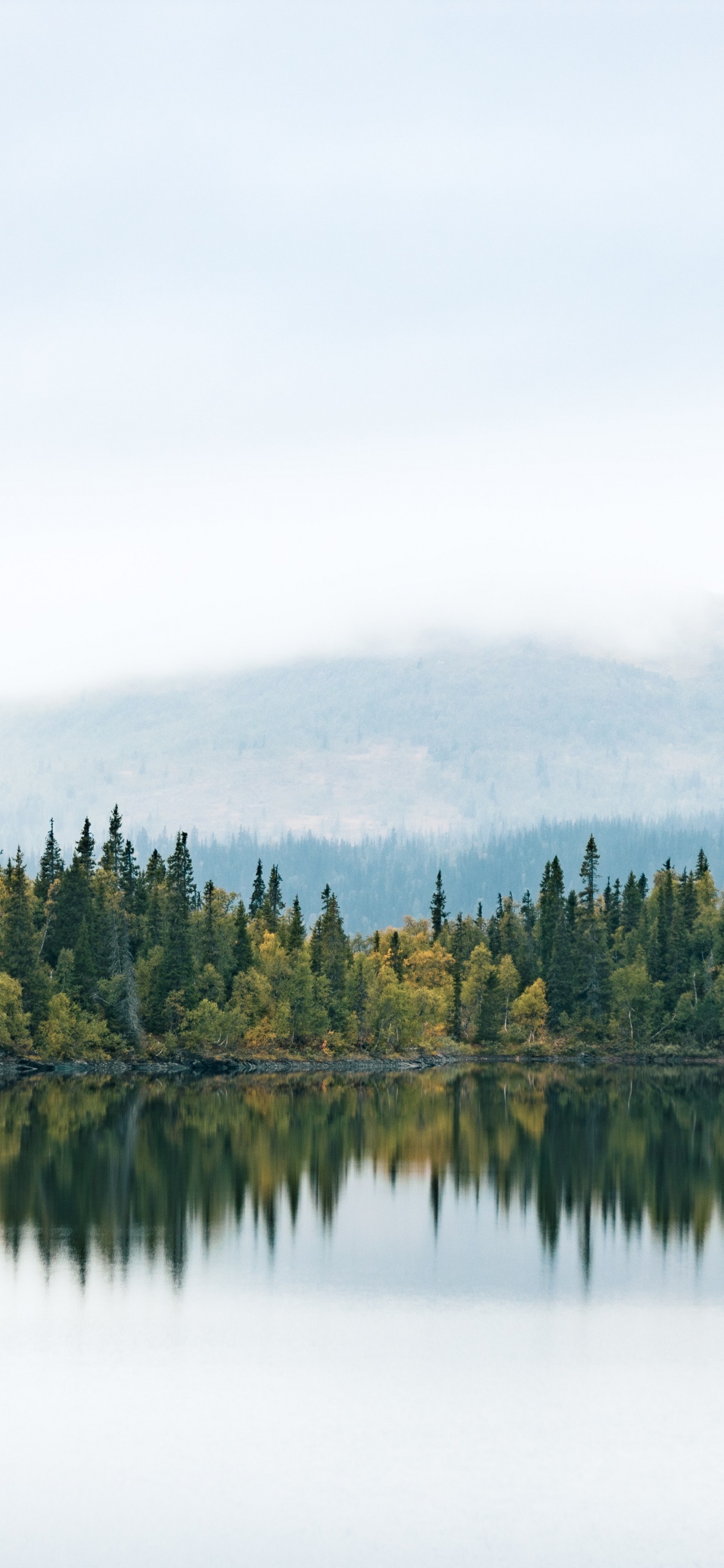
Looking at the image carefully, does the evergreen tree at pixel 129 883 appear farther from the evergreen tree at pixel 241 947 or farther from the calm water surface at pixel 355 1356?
the calm water surface at pixel 355 1356

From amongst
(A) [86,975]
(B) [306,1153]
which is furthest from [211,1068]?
(B) [306,1153]

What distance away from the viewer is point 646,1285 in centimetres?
5569

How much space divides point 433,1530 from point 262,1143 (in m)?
62.4

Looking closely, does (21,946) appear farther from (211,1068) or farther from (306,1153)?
(306,1153)

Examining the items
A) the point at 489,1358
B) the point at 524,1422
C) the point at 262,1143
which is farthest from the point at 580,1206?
the point at 524,1422

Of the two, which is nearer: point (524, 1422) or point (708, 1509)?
point (708, 1509)

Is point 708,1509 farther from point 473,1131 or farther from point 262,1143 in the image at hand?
point 473,1131

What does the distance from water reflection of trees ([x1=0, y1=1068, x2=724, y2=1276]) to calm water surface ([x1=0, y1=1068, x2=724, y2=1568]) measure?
0.39m

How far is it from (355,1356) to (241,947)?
144 m

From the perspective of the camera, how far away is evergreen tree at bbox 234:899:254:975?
183875mm

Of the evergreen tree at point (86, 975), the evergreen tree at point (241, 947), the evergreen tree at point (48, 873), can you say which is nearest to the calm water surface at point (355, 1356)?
the evergreen tree at point (86, 975)

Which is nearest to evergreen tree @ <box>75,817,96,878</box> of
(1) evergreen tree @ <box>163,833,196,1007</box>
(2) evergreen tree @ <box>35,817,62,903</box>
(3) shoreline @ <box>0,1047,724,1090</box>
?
(2) evergreen tree @ <box>35,817,62,903</box>

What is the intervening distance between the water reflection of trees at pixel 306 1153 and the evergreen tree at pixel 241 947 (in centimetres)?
4141

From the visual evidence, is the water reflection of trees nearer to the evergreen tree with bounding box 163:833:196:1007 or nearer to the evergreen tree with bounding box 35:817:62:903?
the evergreen tree with bounding box 163:833:196:1007
